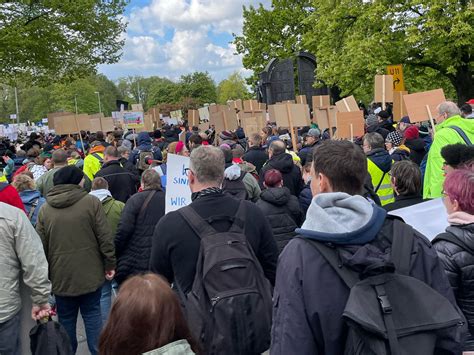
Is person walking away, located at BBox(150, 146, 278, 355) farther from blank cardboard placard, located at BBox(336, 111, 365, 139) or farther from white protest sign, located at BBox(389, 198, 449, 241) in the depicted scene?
blank cardboard placard, located at BBox(336, 111, 365, 139)

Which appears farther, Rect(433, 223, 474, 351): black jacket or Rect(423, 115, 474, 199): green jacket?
Rect(423, 115, 474, 199): green jacket

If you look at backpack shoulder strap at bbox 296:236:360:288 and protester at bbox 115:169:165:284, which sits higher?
backpack shoulder strap at bbox 296:236:360:288

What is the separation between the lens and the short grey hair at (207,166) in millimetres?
2999

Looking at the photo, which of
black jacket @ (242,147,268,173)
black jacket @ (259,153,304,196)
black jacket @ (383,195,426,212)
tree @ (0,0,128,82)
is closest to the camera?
black jacket @ (383,195,426,212)

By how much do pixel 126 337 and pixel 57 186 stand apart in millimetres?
2754

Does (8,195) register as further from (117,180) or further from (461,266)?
(461,266)

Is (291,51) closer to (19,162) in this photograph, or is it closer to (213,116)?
(213,116)

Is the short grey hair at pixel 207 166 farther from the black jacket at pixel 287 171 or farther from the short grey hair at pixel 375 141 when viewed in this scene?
the black jacket at pixel 287 171

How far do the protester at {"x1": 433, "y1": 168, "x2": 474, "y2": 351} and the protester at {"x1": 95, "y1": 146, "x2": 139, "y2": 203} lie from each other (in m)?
4.83

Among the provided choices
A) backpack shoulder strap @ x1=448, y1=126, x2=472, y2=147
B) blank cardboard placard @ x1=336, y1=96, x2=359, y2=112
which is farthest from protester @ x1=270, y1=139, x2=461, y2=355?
blank cardboard placard @ x1=336, y1=96, x2=359, y2=112

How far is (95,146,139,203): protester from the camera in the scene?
6715 mm

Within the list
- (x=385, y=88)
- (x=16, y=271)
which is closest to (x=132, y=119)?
(x=385, y=88)

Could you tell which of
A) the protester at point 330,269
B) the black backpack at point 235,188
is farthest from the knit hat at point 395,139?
the protester at point 330,269

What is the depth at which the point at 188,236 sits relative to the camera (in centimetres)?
283
